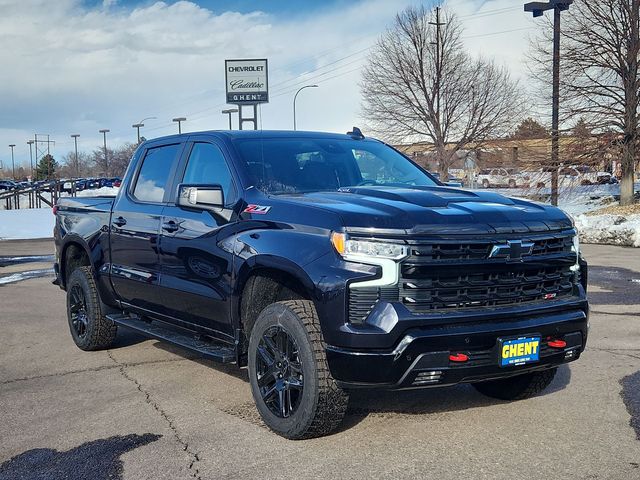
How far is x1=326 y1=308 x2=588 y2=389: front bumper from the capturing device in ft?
12.7

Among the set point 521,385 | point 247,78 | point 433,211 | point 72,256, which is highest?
point 247,78

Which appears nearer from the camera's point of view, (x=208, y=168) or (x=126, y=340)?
(x=208, y=168)

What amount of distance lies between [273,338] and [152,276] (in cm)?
171

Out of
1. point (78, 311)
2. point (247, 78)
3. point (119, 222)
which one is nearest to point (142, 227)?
point (119, 222)

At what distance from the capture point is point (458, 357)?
13.0ft

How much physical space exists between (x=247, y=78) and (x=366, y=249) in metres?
33.9

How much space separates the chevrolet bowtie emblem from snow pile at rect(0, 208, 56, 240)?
1991cm

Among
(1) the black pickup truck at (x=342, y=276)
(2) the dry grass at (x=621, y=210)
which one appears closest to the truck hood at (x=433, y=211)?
(1) the black pickup truck at (x=342, y=276)

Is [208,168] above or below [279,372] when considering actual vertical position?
above

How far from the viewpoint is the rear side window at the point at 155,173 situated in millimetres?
5938

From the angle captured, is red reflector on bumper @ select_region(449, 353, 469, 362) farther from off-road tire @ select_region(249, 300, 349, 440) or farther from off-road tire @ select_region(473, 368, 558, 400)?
off-road tire @ select_region(473, 368, 558, 400)

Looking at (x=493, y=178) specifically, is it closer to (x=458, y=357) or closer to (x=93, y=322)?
(x=93, y=322)

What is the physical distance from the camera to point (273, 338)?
173 inches

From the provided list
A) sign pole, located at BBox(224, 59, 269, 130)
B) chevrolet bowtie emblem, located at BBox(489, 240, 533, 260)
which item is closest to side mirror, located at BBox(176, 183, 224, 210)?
chevrolet bowtie emblem, located at BBox(489, 240, 533, 260)
